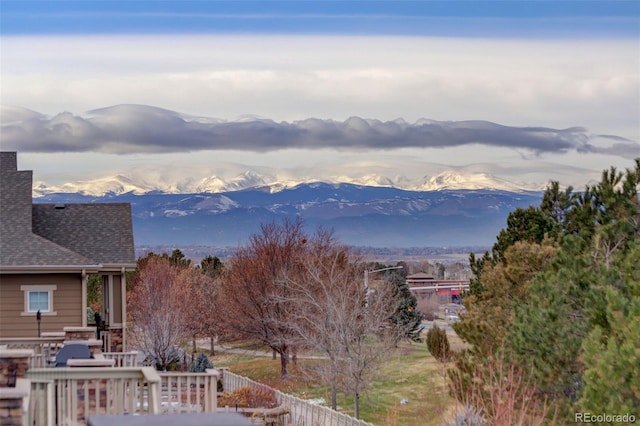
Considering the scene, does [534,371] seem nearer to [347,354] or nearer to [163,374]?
[163,374]

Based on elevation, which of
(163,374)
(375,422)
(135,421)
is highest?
(135,421)

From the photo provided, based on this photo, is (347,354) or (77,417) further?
(347,354)

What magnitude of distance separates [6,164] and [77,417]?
1721 centimetres

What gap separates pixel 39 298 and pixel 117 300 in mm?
2908

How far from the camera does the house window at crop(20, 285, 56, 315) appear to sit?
2441cm

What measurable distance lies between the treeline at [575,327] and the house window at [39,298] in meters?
10.6

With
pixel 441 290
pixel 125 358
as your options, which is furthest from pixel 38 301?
pixel 441 290

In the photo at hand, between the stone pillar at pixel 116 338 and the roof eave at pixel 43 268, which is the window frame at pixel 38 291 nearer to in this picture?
the roof eave at pixel 43 268

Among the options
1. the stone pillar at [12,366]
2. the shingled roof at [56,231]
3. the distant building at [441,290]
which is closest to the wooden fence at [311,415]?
the shingled roof at [56,231]

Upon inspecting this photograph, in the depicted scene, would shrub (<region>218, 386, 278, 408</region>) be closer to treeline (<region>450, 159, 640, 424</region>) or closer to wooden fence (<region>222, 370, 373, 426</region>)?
wooden fence (<region>222, 370, 373, 426</region>)

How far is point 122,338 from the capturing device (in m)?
26.8

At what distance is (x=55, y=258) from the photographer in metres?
24.5

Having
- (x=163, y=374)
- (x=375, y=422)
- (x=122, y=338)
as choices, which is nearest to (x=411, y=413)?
(x=375, y=422)

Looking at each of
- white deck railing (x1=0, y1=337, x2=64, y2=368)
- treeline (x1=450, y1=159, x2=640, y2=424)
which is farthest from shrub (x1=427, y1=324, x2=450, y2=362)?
white deck railing (x1=0, y1=337, x2=64, y2=368)
